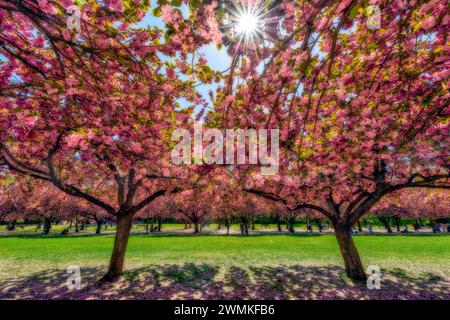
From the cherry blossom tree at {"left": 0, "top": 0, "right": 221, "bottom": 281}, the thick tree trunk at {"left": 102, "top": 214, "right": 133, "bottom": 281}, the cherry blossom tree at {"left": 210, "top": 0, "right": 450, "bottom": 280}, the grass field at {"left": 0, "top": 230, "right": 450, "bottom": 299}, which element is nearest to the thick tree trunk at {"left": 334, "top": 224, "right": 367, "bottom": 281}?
the cherry blossom tree at {"left": 210, "top": 0, "right": 450, "bottom": 280}

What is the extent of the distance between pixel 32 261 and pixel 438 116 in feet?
71.4

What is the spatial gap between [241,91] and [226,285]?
25.5ft

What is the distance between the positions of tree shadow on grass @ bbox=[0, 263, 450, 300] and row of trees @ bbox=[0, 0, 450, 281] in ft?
4.85

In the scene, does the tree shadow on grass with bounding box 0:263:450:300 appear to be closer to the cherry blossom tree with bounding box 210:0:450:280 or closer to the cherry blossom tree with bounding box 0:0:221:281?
the cherry blossom tree with bounding box 210:0:450:280

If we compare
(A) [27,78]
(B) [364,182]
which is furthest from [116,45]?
(B) [364,182]

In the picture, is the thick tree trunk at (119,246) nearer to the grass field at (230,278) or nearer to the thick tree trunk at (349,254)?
the grass field at (230,278)

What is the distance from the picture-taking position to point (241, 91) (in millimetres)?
5934

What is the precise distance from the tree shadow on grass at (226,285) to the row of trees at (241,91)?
58.2 inches

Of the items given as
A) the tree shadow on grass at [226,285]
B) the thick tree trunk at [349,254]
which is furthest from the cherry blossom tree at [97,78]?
the thick tree trunk at [349,254]

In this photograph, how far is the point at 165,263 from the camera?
13.2 m

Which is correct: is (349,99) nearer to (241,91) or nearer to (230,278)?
(241,91)

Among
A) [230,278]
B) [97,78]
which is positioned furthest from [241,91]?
[230,278]

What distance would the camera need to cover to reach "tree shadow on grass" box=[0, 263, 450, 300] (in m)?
7.91
